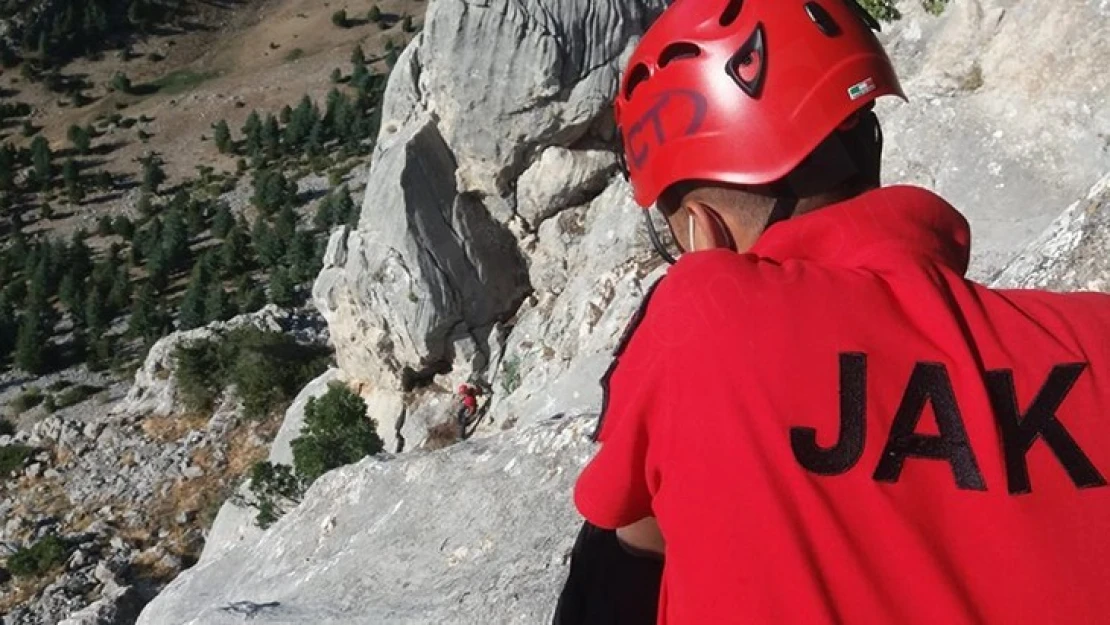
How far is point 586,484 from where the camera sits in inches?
92.0

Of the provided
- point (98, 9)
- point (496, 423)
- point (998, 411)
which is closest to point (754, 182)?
point (998, 411)

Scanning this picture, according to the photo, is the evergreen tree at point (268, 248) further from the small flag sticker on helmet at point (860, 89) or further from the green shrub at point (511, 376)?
the small flag sticker on helmet at point (860, 89)

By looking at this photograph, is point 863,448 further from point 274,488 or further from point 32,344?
point 32,344

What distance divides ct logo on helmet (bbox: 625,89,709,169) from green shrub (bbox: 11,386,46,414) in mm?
49793

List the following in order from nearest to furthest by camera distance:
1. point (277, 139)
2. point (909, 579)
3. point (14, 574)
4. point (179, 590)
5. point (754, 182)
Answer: point (909, 579) < point (754, 182) < point (179, 590) < point (14, 574) < point (277, 139)

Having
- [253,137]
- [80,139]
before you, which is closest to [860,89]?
[253,137]

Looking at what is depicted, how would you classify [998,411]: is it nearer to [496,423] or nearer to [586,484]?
[586,484]

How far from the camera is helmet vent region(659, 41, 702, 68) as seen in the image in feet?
9.70

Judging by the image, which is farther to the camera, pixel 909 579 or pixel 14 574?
pixel 14 574

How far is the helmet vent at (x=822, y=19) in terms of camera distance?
9.61 feet

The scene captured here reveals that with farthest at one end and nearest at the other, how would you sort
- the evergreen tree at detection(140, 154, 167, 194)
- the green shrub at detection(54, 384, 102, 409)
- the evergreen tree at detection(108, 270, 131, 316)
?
the evergreen tree at detection(140, 154, 167, 194)
the evergreen tree at detection(108, 270, 131, 316)
the green shrub at detection(54, 384, 102, 409)

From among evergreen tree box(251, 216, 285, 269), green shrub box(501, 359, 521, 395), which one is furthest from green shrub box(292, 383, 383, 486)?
evergreen tree box(251, 216, 285, 269)

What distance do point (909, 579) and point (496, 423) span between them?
18852 millimetres

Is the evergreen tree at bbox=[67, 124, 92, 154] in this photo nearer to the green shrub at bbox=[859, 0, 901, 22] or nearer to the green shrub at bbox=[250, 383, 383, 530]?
the green shrub at bbox=[250, 383, 383, 530]
